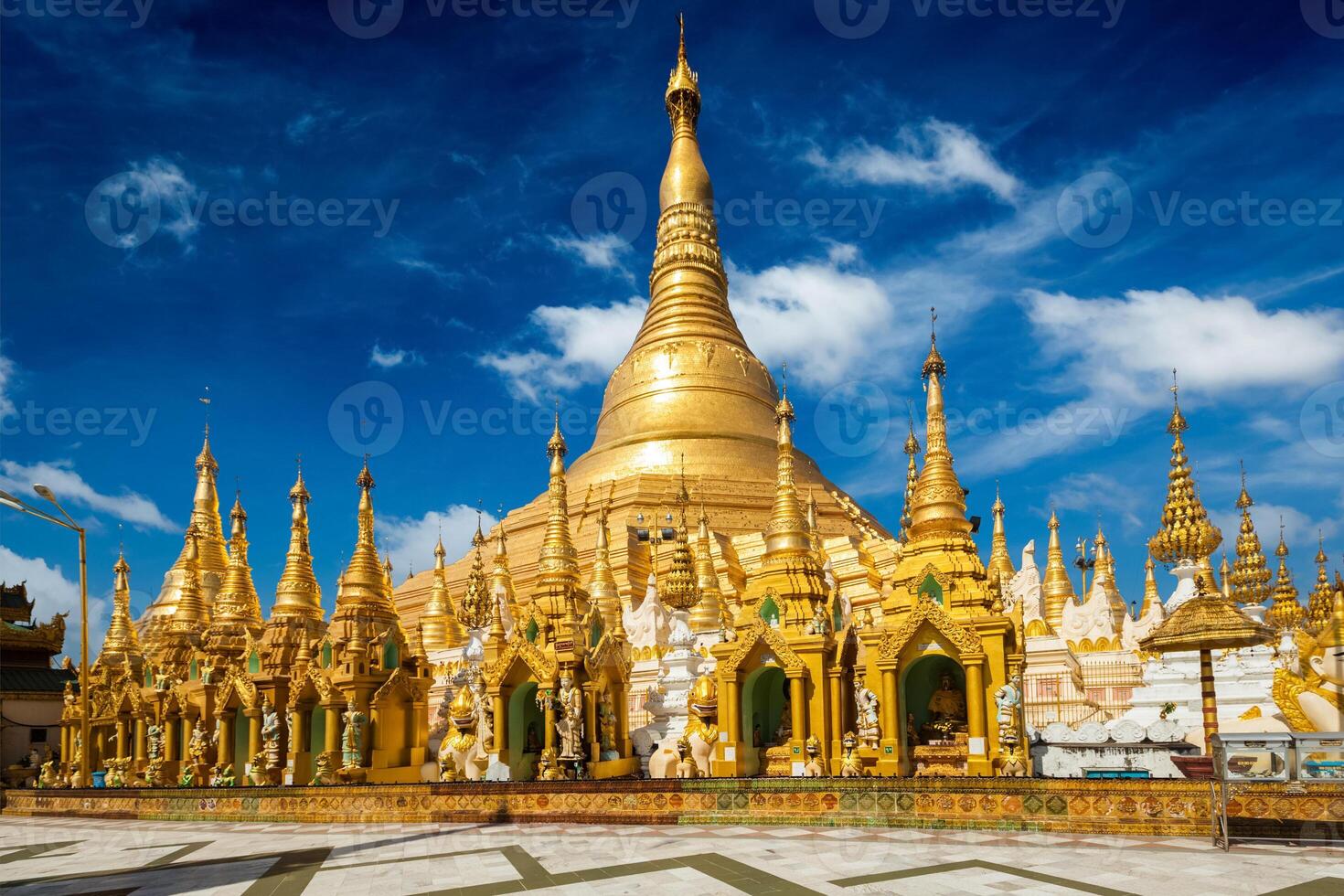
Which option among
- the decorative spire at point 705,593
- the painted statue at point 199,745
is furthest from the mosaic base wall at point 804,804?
the decorative spire at point 705,593

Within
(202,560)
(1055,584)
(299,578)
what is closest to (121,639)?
(202,560)

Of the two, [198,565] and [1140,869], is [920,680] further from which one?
[198,565]

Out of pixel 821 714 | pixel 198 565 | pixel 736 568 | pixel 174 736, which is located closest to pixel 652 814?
pixel 821 714

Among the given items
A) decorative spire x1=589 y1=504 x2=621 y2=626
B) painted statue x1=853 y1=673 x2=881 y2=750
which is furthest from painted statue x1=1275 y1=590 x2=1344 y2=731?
decorative spire x1=589 y1=504 x2=621 y2=626

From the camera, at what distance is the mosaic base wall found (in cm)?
1213

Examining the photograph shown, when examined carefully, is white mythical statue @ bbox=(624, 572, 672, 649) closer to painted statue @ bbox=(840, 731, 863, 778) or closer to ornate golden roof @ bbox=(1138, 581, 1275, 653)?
painted statue @ bbox=(840, 731, 863, 778)

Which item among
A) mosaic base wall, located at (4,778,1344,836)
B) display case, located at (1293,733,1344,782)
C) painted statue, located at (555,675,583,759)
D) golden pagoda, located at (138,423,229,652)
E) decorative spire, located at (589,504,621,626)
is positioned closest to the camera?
display case, located at (1293,733,1344,782)

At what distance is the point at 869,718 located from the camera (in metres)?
18.5

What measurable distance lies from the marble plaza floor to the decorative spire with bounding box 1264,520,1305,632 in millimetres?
30123

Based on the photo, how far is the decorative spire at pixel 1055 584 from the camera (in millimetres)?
34312

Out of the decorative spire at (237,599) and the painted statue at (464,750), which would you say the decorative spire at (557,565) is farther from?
the decorative spire at (237,599)

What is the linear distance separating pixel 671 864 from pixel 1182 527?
19.8 metres

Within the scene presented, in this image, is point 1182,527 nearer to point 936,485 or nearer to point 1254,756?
point 936,485

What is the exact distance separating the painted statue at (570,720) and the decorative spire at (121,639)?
22.9 m
